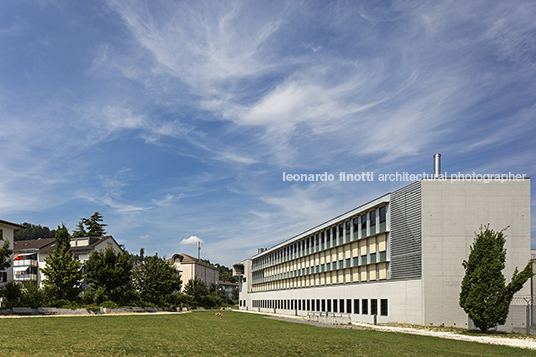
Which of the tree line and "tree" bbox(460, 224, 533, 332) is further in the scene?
the tree line

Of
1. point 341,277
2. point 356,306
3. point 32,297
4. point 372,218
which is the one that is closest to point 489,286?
point 372,218

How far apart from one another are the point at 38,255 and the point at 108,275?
125 ft

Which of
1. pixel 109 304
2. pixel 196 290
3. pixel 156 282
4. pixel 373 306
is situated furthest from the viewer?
pixel 196 290

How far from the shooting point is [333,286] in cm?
5950

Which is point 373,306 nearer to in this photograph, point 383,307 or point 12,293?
point 383,307

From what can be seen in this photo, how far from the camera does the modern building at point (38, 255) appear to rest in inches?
3236

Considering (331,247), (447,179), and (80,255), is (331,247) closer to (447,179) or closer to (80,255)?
(447,179)

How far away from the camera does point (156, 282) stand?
72.9m

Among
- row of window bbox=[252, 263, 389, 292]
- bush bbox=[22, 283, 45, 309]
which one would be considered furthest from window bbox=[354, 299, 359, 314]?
bush bbox=[22, 283, 45, 309]

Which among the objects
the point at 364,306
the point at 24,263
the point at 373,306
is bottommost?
the point at 364,306

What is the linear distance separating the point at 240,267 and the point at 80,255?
52637 millimetres

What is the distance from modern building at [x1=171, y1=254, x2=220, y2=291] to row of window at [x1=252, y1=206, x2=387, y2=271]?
49.2 metres

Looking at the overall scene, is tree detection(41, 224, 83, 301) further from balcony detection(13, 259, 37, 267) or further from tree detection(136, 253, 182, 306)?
balcony detection(13, 259, 37, 267)

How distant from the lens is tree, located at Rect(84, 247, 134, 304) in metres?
55.4
